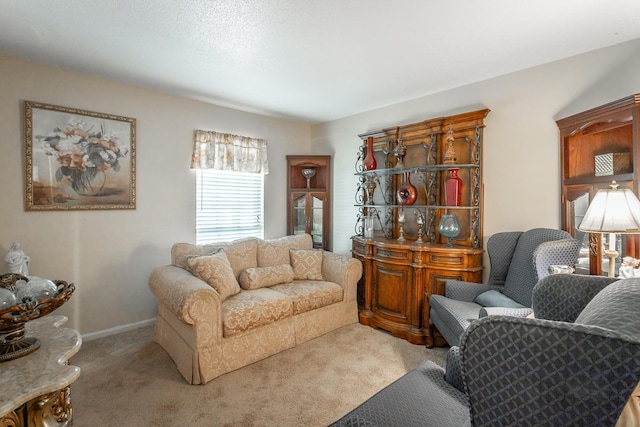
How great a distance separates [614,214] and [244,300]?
266 cm

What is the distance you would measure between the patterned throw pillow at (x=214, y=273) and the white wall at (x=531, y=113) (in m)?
2.61

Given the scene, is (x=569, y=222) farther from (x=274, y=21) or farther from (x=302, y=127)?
(x=302, y=127)

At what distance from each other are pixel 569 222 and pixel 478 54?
161cm

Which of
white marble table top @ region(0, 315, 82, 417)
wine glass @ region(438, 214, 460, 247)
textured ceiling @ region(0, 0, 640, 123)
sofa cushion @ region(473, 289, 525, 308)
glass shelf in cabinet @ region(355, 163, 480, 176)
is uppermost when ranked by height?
textured ceiling @ region(0, 0, 640, 123)

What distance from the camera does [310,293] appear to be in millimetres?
3045

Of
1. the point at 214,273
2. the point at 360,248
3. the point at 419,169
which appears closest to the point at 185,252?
the point at 214,273

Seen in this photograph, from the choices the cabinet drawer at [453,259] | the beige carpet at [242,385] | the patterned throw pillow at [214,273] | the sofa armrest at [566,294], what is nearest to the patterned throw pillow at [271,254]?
the patterned throw pillow at [214,273]

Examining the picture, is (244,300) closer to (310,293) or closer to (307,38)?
(310,293)

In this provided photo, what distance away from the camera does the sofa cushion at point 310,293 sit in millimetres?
2949

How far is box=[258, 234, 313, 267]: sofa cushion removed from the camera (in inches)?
135

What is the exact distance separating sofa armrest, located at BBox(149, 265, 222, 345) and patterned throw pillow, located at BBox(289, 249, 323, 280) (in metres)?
1.24

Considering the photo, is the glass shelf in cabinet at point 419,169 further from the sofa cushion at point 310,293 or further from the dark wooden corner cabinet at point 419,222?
the sofa cushion at point 310,293

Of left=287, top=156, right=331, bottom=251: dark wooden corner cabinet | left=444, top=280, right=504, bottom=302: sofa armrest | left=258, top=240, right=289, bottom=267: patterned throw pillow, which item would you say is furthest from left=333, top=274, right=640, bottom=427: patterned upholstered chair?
left=287, top=156, right=331, bottom=251: dark wooden corner cabinet

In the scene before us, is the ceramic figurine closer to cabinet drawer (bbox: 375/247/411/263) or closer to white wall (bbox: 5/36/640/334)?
white wall (bbox: 5/36/640/334)
